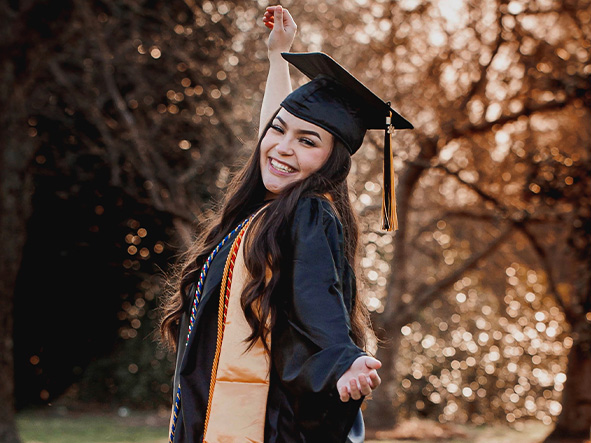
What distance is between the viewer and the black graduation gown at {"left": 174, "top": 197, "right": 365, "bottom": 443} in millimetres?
1854

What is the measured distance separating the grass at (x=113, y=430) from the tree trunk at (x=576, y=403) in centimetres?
88

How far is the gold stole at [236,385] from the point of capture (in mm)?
1938

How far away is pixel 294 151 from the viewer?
222 cm

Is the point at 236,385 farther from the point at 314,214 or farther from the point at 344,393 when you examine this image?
the point at 314,214

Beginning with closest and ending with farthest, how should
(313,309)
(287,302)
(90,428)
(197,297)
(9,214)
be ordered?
(313,309) < (287,302) < (197,297) < (9,214) < (90,428)

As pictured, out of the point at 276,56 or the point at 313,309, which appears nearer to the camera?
the point at 313,309

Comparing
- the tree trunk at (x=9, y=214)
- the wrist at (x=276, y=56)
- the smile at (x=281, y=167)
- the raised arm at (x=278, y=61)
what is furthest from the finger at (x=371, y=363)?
the tree trunk at (x=9, y=214)

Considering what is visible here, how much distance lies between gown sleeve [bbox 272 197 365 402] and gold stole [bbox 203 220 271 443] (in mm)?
59

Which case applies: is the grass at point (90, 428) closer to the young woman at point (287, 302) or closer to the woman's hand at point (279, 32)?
the woman's hand at point (279, 32)

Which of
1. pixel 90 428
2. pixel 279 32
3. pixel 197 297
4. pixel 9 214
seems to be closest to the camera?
pixel 197 297

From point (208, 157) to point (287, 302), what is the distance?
7058 millimetres

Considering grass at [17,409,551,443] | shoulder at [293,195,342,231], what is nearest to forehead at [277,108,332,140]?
shoulder at [293,195,342,231]

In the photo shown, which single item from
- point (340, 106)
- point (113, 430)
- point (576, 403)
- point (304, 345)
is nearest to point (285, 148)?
point (340, 106)

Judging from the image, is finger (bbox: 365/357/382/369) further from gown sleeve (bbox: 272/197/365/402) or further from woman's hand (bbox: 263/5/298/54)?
woman's hand (bbox: 263/5/298/54)
